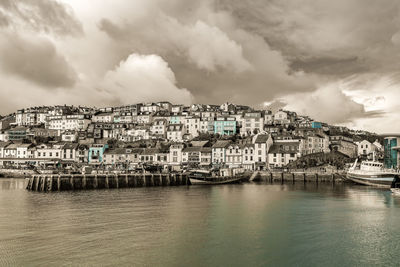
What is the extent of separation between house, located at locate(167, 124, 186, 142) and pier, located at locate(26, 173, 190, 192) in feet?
168

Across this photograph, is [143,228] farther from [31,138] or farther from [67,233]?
[31,138]

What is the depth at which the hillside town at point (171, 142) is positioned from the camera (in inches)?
3617

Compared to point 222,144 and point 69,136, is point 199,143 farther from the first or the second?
point 69,136

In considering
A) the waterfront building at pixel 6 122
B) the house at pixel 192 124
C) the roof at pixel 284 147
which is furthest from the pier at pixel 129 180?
the waterfront building at pixel 6 122

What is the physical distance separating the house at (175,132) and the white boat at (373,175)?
61.5m

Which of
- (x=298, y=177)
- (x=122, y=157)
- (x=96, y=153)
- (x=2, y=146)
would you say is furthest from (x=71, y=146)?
(x=298, y=177)

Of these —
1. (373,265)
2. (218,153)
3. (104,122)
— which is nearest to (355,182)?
(218,153)

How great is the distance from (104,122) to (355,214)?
11650 centimetres

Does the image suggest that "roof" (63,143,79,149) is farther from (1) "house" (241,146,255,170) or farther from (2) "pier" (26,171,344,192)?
(1) "house" (241,146,255,170)

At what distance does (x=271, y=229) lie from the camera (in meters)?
27.2

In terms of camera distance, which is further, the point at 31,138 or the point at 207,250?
the point at 31,138

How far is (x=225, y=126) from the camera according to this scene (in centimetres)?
12319

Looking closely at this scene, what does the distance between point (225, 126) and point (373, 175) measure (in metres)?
63.4

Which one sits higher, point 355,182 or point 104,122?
point 104,122
